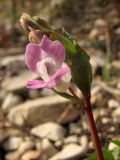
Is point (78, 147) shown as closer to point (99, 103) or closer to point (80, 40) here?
point (99, 103)

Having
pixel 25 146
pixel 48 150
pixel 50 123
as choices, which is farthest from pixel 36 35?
pixel 50 123

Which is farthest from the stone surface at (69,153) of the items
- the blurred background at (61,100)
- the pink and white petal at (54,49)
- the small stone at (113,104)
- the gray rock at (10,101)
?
the pink and white petal at (54,49)

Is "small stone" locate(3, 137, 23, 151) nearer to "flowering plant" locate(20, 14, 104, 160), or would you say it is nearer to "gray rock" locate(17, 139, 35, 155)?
"gray rock" locate(17, 139, 35, 155)

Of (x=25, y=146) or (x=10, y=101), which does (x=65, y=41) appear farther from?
(x=10, y=101)

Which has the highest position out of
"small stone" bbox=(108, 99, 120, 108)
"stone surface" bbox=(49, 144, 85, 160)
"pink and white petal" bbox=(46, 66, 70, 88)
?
"pink and white petal" bbox=(46, 66, 70, 88)

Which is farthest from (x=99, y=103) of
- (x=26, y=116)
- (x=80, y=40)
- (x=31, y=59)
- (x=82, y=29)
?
(x=31, y=59)

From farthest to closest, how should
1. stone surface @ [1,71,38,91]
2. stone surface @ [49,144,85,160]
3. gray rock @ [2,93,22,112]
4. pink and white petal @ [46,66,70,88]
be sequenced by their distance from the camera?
stone surface @ [1,71,38,91], gray rock @ [2,93,22,112], stone surface @ [49,144,85,160], pink and white petal @ [46,66,70,88]

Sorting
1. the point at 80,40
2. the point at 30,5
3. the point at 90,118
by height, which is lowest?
the point at 90,118

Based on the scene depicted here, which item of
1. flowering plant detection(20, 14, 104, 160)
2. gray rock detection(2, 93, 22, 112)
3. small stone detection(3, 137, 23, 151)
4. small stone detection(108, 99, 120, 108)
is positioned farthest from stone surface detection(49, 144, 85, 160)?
flowering plant detection(20, 14, 104, 160)
